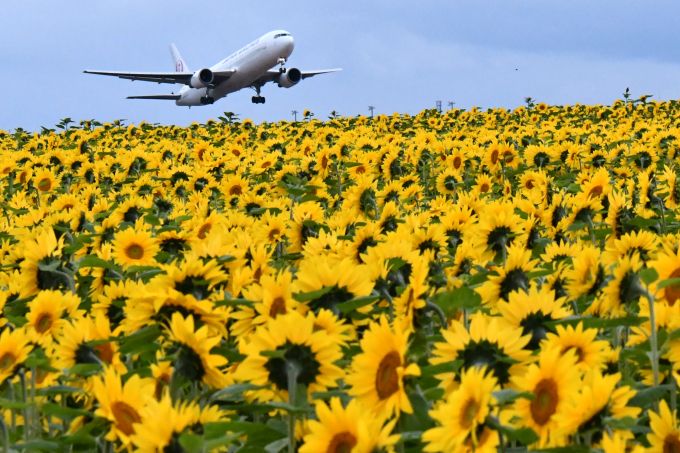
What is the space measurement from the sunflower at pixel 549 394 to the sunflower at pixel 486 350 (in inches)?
6.3

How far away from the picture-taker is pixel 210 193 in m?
10.0

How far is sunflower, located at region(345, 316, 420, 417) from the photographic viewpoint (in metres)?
2.27

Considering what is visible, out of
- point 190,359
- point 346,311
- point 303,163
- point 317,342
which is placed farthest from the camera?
point 303,163

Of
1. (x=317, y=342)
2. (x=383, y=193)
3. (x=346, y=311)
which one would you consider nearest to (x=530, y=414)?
(x=317, y=342)

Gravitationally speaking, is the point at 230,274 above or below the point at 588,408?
above

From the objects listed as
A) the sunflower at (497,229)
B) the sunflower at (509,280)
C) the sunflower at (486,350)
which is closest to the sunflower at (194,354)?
the sunflower at (486,350)

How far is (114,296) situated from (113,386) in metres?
1.50

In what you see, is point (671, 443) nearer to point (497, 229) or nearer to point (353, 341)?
point (353, 341)

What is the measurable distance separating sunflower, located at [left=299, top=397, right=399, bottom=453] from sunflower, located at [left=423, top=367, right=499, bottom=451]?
0.11 metres

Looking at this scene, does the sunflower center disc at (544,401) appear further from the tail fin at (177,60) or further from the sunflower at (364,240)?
the tail fin at (177,60)

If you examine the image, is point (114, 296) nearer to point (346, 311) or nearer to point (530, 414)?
point (346, 311)

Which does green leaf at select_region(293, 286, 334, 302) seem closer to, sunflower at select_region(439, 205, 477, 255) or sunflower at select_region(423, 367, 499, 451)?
sunflower at select_region(423, 367, 499, 451)

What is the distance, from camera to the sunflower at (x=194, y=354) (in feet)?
8.54

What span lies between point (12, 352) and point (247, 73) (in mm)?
51043
